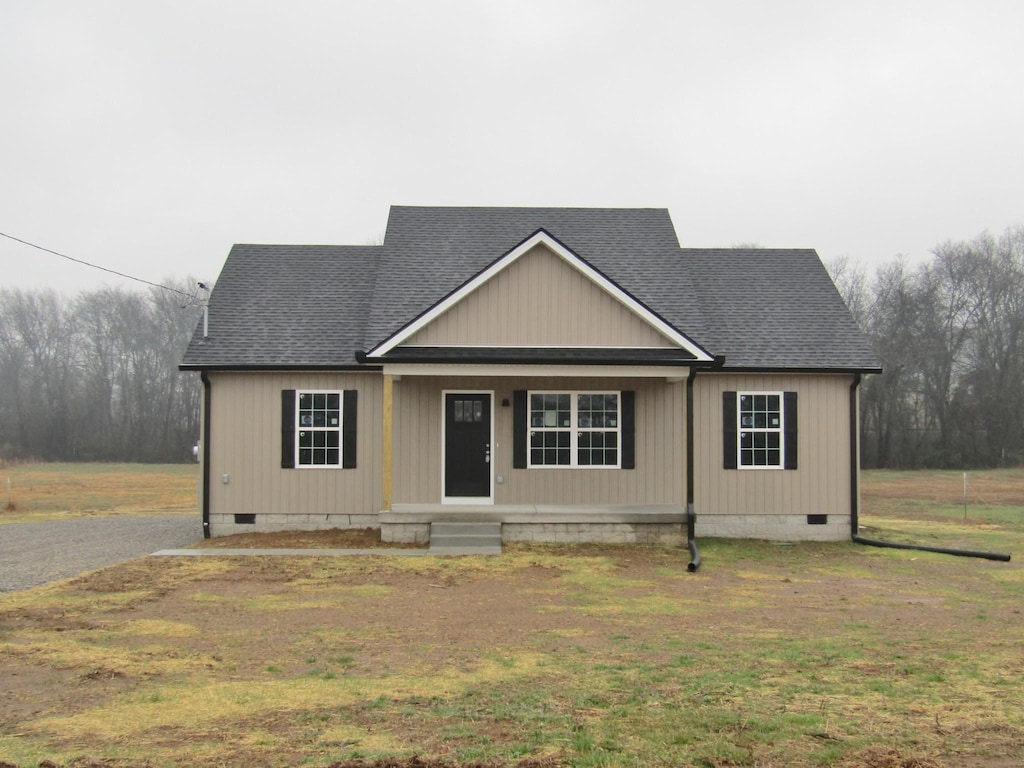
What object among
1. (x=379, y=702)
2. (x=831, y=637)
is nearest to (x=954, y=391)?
(x=831, y=637)

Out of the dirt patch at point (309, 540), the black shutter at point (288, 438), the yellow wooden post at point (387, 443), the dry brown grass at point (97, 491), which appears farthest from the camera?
the dry brown grass at point (97, 491)

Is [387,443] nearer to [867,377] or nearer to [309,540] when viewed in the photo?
[309,540]

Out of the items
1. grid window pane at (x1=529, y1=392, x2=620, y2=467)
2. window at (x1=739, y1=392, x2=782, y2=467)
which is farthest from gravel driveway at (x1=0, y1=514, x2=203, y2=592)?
window at (x1=739, y1=392, x2=782, y2=467)

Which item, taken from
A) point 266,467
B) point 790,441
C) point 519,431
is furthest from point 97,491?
point 790,441

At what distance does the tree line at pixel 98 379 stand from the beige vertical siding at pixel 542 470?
44653mm

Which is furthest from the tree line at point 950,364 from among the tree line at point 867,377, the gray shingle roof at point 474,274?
the gray shingle roof at point 474,274

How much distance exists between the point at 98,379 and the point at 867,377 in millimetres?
49521

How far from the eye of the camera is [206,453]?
16.4m

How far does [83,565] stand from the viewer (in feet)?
43.7

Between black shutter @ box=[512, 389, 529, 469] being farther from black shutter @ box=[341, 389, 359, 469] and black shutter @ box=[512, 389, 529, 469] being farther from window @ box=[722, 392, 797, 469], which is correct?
window @ box=[722, 392, 797, 469]

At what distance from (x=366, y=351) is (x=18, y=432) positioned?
5284cm

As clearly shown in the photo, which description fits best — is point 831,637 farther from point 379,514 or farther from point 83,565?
point 83,565

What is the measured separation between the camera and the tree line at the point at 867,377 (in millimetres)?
48281

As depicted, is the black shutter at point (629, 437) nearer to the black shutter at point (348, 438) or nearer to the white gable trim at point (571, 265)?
the white gable trim at point (571, 265)
